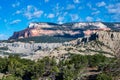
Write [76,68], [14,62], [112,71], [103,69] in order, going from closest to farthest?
[112,71] → [103,69] → [76,68] → [14,62]

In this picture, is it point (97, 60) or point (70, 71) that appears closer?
point (70, 71)

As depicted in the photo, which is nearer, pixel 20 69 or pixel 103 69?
pixel 103 69

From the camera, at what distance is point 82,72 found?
5531 inches

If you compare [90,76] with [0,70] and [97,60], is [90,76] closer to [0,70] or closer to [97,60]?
[97,60]

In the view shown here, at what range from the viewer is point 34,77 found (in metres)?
140

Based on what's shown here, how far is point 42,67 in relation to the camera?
146 metres

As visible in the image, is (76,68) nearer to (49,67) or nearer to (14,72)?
(49,67)

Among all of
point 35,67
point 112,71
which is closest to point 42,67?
point 35,67

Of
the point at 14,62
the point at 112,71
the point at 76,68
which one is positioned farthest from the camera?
the point at 14,62

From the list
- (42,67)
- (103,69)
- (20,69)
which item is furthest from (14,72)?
(103,69)

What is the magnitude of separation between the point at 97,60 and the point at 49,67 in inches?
1094

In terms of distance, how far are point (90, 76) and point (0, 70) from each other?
51.9 meters

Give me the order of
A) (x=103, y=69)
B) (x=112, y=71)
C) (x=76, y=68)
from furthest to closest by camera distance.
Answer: (x=76, y=68) < (x=103, y=69) < (x=112, y=71)

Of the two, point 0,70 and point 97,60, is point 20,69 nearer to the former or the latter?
point 0,70
